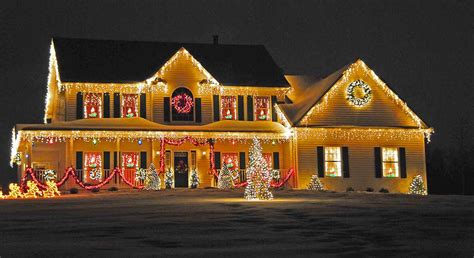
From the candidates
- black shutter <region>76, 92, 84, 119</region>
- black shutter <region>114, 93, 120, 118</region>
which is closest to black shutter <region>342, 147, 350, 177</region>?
black shutter <region>114, 93, 120, 118</region>

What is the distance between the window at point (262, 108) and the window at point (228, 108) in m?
1.12

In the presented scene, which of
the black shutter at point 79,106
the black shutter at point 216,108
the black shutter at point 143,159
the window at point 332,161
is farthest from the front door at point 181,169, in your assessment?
the window at point 332,161

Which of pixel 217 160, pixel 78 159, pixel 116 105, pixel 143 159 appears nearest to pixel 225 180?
pixel 217 160

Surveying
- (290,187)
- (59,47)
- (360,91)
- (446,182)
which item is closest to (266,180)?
(290,187)

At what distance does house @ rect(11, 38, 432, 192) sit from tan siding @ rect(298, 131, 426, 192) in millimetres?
48

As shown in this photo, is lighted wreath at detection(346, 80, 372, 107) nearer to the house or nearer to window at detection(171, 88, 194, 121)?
the house

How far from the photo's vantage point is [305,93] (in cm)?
3491

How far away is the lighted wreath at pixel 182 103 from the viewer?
32.2m

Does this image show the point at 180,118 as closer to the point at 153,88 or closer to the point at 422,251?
the point at 153,88

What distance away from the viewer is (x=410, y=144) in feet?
109

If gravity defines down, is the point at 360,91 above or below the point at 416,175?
above

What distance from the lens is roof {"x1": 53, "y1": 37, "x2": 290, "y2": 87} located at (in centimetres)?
3198

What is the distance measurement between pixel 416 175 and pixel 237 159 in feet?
29.0

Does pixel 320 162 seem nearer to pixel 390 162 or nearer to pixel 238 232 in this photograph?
pixel 390 162
